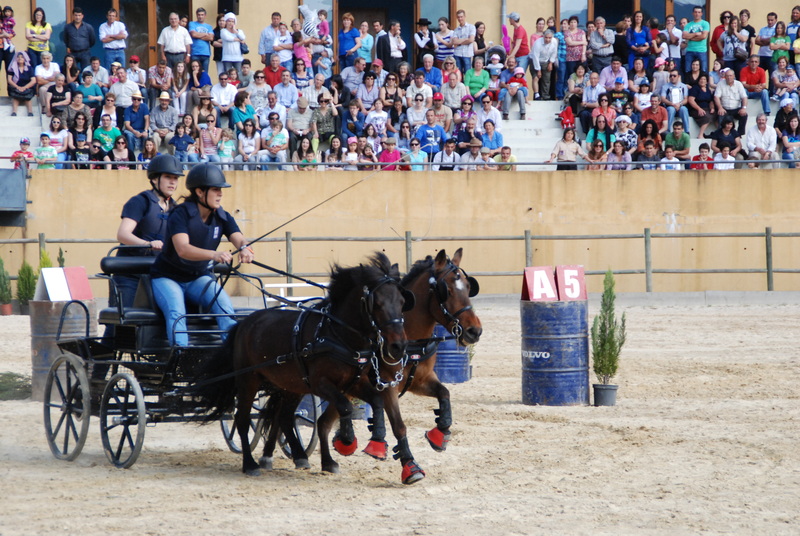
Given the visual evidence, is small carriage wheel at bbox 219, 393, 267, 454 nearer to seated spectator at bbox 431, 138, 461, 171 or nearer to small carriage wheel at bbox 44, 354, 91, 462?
small carriage wheel at bbox 44, 354, 91, 462

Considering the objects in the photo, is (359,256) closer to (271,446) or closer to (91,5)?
(91,5)

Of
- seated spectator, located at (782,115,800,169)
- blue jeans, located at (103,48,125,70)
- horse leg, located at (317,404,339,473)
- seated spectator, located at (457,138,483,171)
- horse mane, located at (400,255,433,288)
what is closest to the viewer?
horse leg, located at (317,404,339,473)

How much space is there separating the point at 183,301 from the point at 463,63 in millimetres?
14131

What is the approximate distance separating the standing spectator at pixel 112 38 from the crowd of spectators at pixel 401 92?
0.03 metres

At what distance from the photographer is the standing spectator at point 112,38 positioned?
2069 centimetres

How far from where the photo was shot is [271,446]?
8.15m

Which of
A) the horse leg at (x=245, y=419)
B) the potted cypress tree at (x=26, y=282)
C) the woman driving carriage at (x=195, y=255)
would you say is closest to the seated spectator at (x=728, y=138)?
the potted cypress tree at (x=26, y=282)

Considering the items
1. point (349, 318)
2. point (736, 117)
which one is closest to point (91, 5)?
point (736, 117)

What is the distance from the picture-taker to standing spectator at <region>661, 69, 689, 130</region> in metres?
20.6

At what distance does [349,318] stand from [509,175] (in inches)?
515

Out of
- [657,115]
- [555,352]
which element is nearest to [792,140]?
[657,115]

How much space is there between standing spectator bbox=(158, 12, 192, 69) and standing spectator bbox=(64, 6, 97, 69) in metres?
1.37

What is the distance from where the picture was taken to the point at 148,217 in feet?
29.6

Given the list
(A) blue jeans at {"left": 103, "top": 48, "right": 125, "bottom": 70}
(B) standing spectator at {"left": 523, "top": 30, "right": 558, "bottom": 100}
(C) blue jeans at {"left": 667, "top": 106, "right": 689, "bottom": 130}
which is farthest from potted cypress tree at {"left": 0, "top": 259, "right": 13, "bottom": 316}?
(C) blue jeans at {"left": 667, "top": 106, "right": 689, "bottom": 130}
